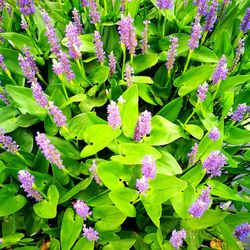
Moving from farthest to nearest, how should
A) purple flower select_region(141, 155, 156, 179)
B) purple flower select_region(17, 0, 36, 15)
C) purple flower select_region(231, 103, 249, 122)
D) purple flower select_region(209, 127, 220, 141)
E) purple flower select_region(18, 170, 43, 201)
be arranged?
purple flower select_region(17, 0, 36, 15), purple flower select_region(231, 103, 249, 122), purple flower select_region(209, 127, 220, 141), purple flower select_region(18, 170, 43, 201), purple flower select_region(141, 155, 156, 179)

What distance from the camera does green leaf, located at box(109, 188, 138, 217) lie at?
4.75ft

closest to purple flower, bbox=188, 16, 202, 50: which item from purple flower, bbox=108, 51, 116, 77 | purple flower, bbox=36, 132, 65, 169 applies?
purple flower, bbox=108, 51, 116, 77

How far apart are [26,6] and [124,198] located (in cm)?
104

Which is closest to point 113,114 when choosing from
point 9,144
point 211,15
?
point 9,144

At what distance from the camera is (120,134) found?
1618 mm

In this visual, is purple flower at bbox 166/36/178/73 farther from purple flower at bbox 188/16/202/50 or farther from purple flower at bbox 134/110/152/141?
purple flower at bbox 134/110/152/141

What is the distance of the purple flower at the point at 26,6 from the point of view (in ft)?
5.69

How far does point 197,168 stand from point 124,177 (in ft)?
1.08

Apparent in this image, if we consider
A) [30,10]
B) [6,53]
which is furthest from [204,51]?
[6,53]

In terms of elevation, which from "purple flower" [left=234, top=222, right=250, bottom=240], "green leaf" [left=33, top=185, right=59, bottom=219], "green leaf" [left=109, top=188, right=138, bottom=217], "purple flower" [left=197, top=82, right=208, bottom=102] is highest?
"purple flower" [left=197, top=82, right=208, bottom=102]

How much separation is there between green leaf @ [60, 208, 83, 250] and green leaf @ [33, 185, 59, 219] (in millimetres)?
86

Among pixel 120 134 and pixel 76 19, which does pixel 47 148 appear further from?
pixel 76 19

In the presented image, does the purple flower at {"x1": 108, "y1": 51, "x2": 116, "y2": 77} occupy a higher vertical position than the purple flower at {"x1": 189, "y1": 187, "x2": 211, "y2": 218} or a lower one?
higher

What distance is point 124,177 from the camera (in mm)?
1572
